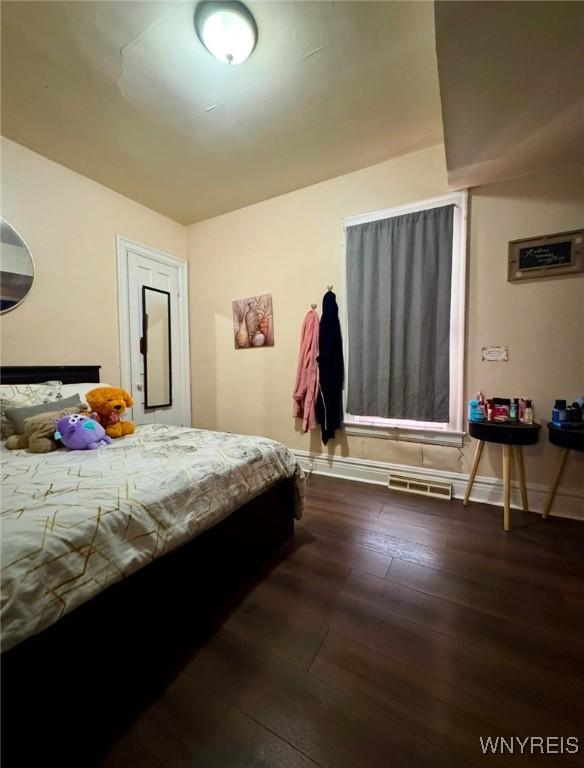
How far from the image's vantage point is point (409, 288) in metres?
2.31

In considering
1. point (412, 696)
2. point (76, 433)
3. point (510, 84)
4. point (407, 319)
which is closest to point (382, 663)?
point (412, 696)

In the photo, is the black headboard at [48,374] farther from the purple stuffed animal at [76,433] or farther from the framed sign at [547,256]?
the framed sign at [547,256]

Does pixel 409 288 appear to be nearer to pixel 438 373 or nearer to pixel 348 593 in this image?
pixel 438 373

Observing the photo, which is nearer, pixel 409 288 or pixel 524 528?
pixel 524 528

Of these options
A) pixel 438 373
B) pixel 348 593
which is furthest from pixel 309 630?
pixel 438 373

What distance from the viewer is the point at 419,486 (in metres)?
2.35

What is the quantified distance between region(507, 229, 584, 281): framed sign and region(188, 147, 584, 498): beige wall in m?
0.06

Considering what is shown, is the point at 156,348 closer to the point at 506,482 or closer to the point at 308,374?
the point at 308,374

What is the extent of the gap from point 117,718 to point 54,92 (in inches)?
121

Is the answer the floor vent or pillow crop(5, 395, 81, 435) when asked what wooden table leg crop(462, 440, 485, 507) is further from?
pillow crop(5, 395, 81, 435)

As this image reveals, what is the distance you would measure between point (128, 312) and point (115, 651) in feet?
8.95

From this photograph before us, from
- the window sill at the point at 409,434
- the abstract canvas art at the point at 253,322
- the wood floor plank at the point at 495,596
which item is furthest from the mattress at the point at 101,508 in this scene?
the abstract canvas art at the point at 253,322

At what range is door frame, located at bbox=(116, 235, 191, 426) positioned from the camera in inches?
110

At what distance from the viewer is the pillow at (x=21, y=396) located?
1700 mm
